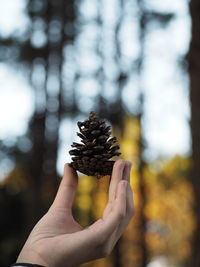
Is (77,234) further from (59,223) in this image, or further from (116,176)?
(116,176)

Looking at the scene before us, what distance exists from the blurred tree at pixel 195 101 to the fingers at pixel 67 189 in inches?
92.5

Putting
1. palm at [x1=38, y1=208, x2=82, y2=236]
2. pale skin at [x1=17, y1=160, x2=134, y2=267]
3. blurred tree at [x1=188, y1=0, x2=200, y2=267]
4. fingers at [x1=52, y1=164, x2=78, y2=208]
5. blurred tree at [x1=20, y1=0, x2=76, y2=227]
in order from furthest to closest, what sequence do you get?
blurred tree at [x1=20, y1=0, x2=76, y2=227] < blurred tree at [x1=188, y1=0, x2=200, y2=267] < fingers at [x1=52, y1=164, x2=78, y2=208] < palm at [x1=38, y1=208, x2=82, y2=236] < pale skin at [x1=17, y1=160, x2=134, y2=267]

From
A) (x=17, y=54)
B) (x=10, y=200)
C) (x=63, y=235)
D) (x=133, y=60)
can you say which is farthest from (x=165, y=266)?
(x=63, y=235)

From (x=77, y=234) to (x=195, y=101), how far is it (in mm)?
2903

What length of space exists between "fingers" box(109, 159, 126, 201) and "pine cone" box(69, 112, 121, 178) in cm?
10

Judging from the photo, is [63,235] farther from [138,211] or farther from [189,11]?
[138,211]

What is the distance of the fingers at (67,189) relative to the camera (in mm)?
1639

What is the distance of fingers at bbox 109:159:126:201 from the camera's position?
5.09 feet

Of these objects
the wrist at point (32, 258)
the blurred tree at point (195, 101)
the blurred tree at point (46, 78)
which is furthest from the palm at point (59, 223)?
the blurred tree at point (46, 78)

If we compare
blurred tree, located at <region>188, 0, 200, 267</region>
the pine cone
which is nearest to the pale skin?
the pine cone

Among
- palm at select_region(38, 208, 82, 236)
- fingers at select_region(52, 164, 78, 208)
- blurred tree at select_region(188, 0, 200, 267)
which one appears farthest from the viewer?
blurred tree at select_region(188, 0, 200, 267)

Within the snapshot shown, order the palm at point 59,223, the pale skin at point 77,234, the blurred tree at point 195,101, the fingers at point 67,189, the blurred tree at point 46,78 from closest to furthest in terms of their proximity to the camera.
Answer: the pale skin at point 77,234 → the palm at point 59,223 → the fingers at point 67,189 → the blurred tree at point 195,101 → the blurred tree at point 46,78

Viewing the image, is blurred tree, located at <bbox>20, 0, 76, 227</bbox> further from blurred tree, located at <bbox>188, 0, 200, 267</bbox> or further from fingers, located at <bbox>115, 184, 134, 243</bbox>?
fingers, located at <bbox>115, 184, 134, 243</bbox>

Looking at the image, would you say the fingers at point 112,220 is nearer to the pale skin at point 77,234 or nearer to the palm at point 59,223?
the pale skin at point 77,234
